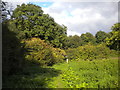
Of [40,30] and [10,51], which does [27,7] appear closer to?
[40,30]

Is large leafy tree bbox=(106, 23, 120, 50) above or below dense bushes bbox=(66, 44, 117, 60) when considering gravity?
above

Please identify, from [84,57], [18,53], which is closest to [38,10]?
[84,57]

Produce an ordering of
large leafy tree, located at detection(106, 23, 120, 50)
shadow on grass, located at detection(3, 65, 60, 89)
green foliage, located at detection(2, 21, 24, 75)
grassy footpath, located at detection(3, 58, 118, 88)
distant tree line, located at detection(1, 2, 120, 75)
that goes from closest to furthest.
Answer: large leafy tree, located at detection(106, 23, 120, 50)
green foliage, located at detection(2, 21, 24, 75)
distant tree line, located at detection(1, 2, 120, 75)
shadow on grass, located at detection(3, 65, 60, 89)
grassy footpath, located at detection(3, 58, 118, 88)

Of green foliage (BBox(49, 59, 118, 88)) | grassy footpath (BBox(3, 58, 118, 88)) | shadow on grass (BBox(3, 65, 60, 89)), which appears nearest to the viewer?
shadow on grass (BBox(3, 65, 60, 89))

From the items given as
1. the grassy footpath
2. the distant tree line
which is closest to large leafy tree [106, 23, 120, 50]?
the distant tree line

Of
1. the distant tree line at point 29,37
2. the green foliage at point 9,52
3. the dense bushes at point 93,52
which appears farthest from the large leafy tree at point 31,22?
the green foliage at point 9,52

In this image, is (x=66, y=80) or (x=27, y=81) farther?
(x=66, y=80)

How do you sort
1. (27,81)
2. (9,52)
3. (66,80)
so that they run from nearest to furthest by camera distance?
(9,52) < (27,81) < (66,80)

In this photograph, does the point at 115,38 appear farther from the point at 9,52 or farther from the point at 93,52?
the point at 93,52

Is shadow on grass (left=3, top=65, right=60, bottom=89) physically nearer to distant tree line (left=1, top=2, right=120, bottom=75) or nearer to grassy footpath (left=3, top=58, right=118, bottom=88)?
grassy footpath (left=3, top=58, right=118, bottom=88)

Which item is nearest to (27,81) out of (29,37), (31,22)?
(29,37)

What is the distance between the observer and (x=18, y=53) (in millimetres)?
8367

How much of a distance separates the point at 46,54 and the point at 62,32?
1955cm

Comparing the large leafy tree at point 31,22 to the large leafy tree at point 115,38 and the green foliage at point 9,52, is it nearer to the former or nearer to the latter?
the green foliage at point 9,52
